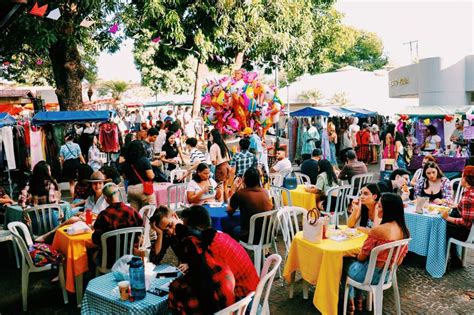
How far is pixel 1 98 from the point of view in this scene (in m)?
25.8

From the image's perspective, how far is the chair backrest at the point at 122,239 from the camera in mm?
4191

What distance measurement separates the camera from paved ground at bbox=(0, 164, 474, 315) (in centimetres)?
437

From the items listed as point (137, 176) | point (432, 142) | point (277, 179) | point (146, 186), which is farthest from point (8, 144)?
point (432, 142)

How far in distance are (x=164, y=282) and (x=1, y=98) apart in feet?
87.6

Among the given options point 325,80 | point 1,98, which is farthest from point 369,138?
point 1,98

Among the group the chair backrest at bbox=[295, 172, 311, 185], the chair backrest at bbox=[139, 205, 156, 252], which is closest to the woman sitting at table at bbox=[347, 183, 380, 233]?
the chair backrest at bbox=[139, 205, 156, 252]

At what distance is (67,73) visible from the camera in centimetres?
1115

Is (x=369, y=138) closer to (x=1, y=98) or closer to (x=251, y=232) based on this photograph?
(x=251, y=232)

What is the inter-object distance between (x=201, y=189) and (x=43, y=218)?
2.06 meters

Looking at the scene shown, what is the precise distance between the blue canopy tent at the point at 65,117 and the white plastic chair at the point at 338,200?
5.81 m

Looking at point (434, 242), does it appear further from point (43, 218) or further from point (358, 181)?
point (43, 218)

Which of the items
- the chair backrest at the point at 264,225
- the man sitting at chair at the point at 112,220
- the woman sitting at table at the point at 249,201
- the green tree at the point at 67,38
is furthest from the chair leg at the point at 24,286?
the green tree at the point at 67,38

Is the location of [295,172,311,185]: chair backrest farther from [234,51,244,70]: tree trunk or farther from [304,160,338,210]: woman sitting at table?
[234,51,244,70]: tree trunk

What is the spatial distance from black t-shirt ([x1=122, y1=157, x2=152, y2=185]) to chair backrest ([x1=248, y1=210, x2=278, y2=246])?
1988mm
